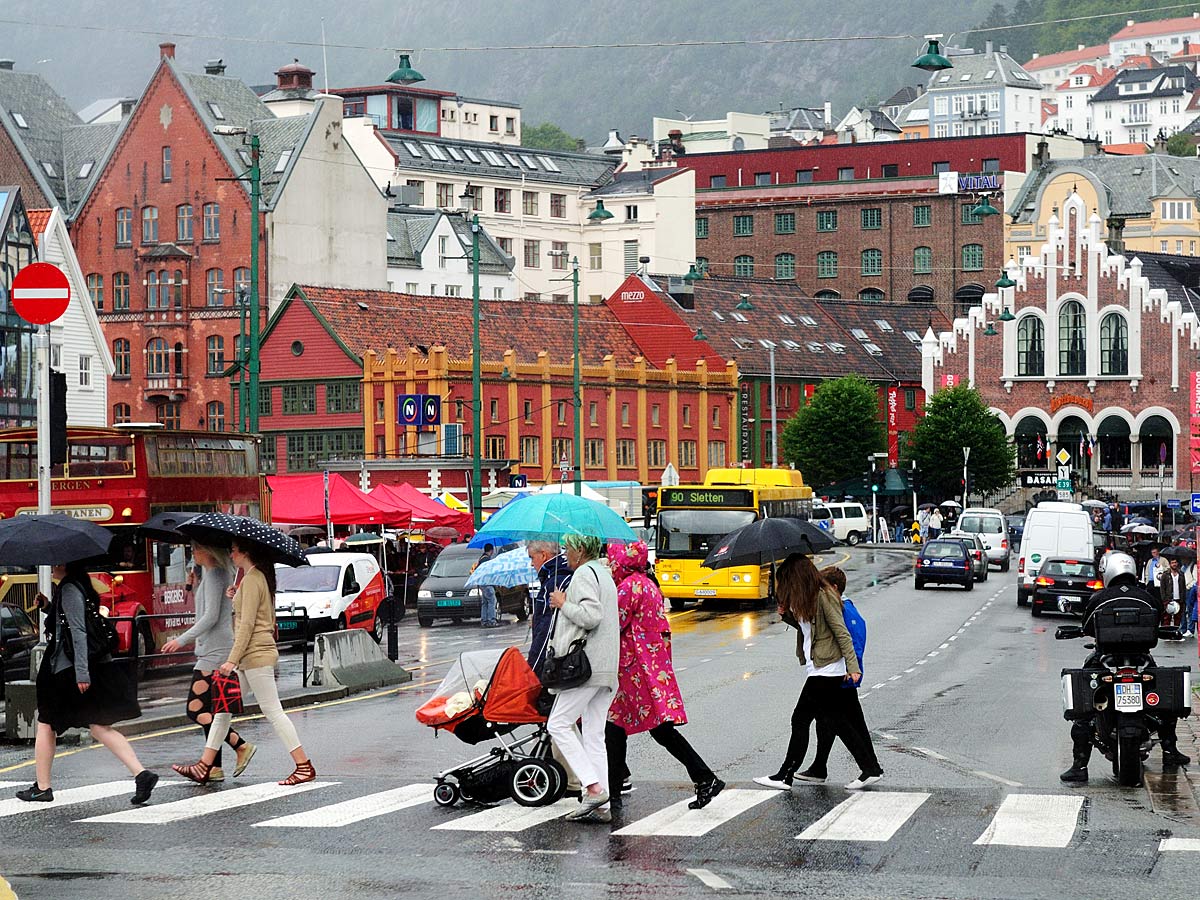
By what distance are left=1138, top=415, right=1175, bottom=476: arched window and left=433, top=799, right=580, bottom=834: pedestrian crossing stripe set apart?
296ft

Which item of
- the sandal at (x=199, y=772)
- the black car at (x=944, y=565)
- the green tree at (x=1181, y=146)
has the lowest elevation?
the black car at (x=944, y=565)

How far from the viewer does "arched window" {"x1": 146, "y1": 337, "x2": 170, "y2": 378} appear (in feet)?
292

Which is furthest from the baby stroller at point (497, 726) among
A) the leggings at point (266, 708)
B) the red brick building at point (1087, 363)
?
the red brick building at point (1087, 363)

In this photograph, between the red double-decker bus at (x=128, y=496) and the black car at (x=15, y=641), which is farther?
the red double-decker bus at (x=128, y=496)

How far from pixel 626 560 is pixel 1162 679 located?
14.6 feet

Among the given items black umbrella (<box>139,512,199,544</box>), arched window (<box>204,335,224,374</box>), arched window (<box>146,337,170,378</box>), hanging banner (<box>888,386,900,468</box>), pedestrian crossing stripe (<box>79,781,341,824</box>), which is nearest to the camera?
pedestrian crossing stripe (<box>79,781,341,824</box>)

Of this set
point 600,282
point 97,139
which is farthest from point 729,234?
point 97,139

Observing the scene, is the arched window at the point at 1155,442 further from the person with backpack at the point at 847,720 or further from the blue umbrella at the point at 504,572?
the person with backpack at the point at 847,720

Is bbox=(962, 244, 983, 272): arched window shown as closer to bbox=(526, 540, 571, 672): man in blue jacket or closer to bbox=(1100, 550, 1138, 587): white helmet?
bbox=(1100, 550, 1138, 587): white helmet

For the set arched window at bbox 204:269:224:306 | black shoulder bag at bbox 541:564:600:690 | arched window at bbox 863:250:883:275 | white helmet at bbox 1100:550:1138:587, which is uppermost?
arched window at bbox 863:250:883:275

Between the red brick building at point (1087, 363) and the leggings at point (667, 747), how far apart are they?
88615mm

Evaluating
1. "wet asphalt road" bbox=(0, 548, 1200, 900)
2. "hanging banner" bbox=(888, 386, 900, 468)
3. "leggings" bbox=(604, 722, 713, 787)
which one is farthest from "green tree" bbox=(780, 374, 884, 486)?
"leggings" bbox=(604, 722, 713, 787)

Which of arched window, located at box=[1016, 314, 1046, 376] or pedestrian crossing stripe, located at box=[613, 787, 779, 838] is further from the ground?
arched window, located at box=[1016, 314, 1046, 376]

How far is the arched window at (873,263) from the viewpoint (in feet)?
406
